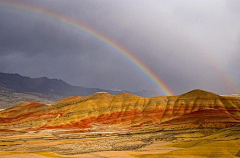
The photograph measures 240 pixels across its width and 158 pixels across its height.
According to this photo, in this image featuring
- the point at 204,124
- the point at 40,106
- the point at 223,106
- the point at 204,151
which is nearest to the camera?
the point at 204,151

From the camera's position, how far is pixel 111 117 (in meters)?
152

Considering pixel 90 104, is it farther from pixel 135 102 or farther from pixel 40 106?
pixel 40 106

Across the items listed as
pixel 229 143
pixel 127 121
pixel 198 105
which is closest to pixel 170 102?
pixel 198 105

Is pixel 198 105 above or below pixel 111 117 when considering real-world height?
above

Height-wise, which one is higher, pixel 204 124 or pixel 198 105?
pixel 198 105

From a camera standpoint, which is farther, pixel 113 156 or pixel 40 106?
pixel 40 106

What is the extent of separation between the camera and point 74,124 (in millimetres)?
141375

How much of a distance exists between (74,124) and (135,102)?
45.6m

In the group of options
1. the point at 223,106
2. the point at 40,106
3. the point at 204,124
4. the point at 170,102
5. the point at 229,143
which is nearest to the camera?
the point at 229,143

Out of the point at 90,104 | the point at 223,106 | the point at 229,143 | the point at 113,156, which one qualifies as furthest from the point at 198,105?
the point at 113,156

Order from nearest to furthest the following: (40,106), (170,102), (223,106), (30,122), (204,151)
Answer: (204,151) → (223,106) → (30,122) → (170,102) → (40,106)

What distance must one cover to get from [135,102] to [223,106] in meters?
55.7

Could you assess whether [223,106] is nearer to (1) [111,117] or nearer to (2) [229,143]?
(1) [111,117]

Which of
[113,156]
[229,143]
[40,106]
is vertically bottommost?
[113,156]
